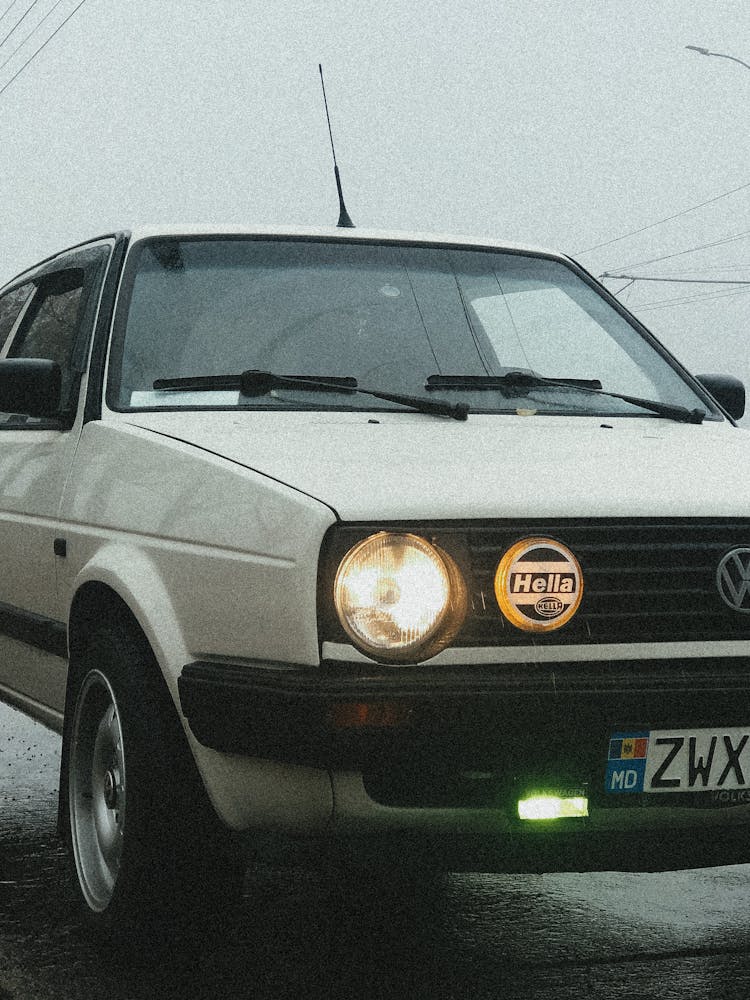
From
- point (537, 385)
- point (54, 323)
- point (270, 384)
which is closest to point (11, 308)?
point (54, 323)

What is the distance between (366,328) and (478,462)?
3.53 feet

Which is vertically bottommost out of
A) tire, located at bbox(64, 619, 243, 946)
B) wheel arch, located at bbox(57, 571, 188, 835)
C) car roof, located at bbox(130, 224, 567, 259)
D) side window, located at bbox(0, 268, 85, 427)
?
tire, located at bbox(64, 619, 243, 946)

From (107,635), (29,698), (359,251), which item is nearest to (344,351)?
(359,251)

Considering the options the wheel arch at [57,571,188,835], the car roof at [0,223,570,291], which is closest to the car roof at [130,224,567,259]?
the car roof at [0,223,570,291]

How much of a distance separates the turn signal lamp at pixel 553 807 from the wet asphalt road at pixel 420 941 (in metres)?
0.64

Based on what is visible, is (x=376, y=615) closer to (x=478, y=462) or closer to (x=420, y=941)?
(x=478, y=462)

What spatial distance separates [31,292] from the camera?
548 centimetres

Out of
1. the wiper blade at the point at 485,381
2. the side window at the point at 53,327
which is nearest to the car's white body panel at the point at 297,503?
the wiper blade at the point at 485,381

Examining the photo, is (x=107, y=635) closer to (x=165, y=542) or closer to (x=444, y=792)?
(x=165, y=542)

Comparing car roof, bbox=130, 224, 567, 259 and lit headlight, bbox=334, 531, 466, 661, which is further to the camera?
car roof, bbox=130, 224, 567, 259

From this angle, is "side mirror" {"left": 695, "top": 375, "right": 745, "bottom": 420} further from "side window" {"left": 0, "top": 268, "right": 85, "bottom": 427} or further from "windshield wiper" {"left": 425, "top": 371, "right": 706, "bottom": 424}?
"side window" {"left": 0, "top": 268, "right": 85, "bottom": 427}

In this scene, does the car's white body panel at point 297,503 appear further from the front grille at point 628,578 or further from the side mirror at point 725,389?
the side mirror at point 725,389

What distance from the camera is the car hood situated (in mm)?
3096

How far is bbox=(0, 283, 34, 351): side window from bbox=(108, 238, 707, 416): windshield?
1.18 metres
